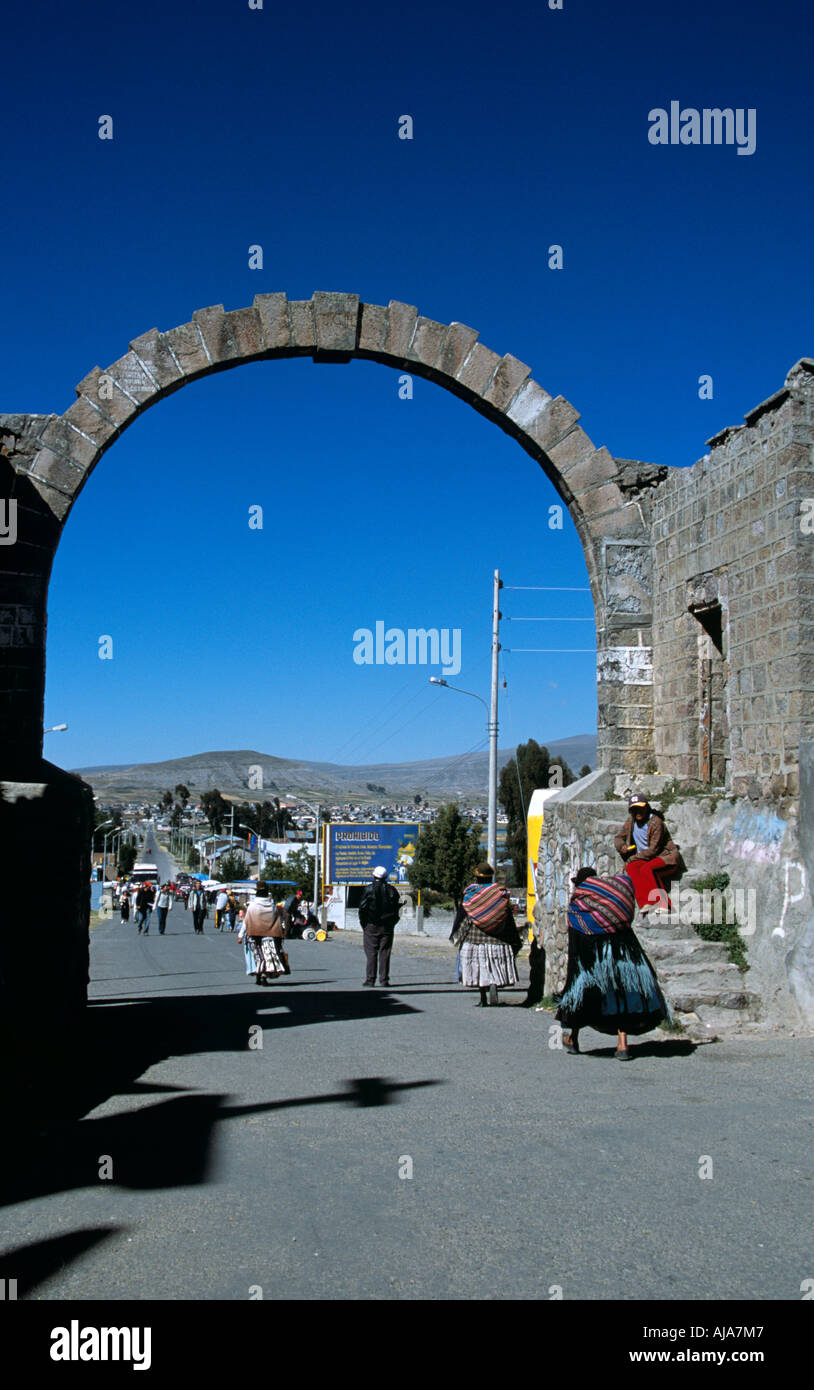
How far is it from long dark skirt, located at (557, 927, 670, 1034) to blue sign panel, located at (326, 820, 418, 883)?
124 feet

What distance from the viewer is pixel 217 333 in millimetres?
10391

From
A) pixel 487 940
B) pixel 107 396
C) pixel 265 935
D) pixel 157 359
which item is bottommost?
pixel 265 935

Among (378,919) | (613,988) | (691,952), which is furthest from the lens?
(378,919)

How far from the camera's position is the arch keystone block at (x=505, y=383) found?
1077 cm

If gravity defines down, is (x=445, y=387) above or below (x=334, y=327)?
below

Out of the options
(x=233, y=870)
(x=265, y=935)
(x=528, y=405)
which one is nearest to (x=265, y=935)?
(x=265, y=935)

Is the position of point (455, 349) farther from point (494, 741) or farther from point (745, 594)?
point (494, 741)

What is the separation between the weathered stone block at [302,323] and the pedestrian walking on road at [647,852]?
206 inches

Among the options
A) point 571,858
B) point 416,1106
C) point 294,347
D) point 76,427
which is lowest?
point 416,1106

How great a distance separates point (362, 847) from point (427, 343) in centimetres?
3759

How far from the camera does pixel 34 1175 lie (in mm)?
4742
